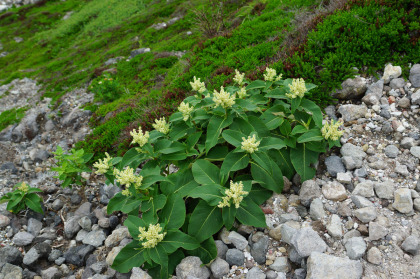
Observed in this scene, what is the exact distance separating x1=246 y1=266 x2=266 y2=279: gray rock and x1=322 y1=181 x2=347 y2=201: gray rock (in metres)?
1.58

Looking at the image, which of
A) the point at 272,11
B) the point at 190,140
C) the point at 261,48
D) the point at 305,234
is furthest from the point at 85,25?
the point at 305,234

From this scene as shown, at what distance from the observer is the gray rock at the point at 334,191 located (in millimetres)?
4688

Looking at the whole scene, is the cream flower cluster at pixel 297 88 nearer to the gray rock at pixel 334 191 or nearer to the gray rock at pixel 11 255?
the gray rock at pixel 334 191

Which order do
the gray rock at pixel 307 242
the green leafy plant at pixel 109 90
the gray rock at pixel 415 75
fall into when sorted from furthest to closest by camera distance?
the green leafy plant at pixel 109 90, the gray rock at pixel 415 75, the gray rock at pixel 307 242

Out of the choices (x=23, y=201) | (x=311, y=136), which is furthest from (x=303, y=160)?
(x=23, y=201)

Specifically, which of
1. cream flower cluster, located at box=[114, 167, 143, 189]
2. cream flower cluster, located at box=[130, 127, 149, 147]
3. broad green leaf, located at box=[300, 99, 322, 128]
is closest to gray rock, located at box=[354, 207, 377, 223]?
broad green leaf, located at box=[300, 99, 322, 128]

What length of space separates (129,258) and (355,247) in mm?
3021

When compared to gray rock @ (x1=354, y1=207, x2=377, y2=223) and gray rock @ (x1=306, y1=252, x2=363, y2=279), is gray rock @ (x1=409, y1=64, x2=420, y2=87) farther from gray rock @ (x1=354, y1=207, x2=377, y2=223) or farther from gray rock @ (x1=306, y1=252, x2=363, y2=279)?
gray rock @ (x1=306, y1=252, x2=363, y2=279)

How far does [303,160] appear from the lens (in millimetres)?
5059

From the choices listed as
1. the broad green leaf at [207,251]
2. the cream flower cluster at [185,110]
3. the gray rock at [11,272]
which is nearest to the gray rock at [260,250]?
the broad green leaf at [207,251]

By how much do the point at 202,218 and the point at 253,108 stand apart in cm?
187

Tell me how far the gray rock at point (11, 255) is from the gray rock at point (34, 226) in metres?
0.81

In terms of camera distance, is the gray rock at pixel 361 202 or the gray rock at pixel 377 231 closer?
the gray rock at pixel 377 231

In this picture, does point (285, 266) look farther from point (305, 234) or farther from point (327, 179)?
point (327, 179)
